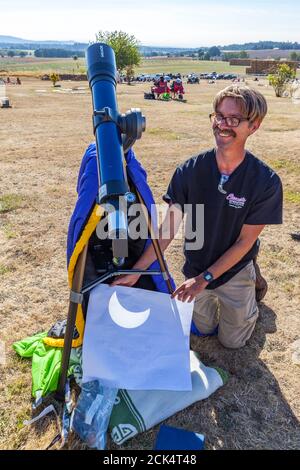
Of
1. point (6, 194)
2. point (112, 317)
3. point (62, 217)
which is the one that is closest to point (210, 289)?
point (112, 317)

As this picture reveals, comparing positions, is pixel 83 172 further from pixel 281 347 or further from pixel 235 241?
pixel 281 347

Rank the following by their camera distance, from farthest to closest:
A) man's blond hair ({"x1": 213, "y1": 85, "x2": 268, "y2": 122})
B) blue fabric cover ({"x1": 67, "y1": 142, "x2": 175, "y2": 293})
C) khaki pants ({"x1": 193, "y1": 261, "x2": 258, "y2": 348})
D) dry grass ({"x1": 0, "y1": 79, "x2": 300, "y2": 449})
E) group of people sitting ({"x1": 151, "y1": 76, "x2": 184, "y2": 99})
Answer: group of people sitting ({"x1": 151, "y1": 76, "x2": 184, "y2": 99}), khaki pants ({"x1": 193, "y1": 261, "x2": 258, "y2": 348}), dry grass ({"x1": 0, "y1": 79, "x2": 300, "y2": 449}), man's blond hair ({"x1": 213, "y1": 85, "x2": 268, "y2": 122}), blue fabric cover ({"x1": 67, "y1": 142, "x2": 175, "y2": 293})

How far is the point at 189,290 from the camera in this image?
8.94ft

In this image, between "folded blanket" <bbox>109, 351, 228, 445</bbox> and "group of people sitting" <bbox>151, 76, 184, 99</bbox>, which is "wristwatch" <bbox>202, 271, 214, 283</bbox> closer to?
"folded blanket" <bbox>109, 351, 228, 445</bbox>

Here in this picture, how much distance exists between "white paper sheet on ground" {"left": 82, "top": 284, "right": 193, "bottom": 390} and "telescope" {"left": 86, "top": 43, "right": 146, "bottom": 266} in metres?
0.75

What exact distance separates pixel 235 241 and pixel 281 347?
1088 mm

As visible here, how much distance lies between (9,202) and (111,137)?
4945 mm

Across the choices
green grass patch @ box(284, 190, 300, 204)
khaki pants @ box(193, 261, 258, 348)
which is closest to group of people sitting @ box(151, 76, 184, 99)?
green grass patch @ box(284, 190, 300, 204)

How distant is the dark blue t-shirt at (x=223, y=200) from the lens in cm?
279

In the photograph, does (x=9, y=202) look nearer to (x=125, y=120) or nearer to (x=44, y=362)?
(x=44, y=362)

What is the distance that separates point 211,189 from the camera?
292 cm

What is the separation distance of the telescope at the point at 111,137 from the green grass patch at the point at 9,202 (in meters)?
4.28

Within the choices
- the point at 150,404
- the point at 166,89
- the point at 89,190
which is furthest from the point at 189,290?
the point at 166,89

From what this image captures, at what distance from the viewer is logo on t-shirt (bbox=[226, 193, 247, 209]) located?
2.83 metres
